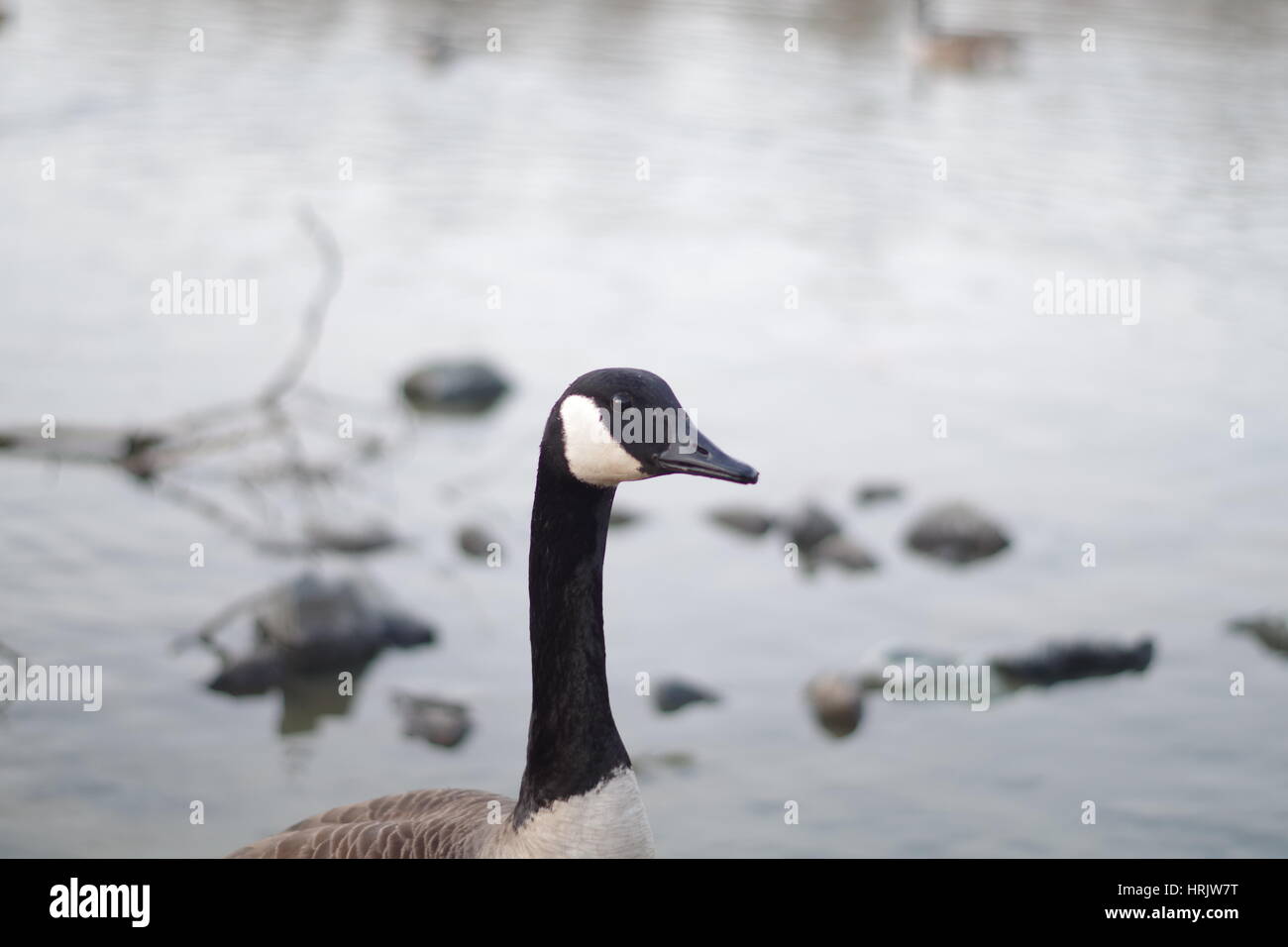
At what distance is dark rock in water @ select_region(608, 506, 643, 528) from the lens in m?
9.70

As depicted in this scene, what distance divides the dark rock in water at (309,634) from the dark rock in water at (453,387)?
3539 millimetres

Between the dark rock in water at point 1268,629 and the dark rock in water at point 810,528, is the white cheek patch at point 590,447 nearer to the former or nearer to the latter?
the dark rock in water at point 810,528

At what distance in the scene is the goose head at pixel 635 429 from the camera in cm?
421

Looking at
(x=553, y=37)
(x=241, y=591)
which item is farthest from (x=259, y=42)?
(x=241, y=591)

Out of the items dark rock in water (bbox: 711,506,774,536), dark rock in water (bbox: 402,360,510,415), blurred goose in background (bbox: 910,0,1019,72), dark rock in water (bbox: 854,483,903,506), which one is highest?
blurred goose in background (bbox: 910,0,1019,72)

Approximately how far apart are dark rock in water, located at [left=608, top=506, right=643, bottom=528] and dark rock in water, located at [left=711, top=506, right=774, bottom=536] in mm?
539

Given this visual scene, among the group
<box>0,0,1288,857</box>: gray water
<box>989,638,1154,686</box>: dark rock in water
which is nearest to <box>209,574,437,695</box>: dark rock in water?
<box>0,0,1288,857</box>: gray water

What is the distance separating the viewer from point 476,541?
9180 millimetres

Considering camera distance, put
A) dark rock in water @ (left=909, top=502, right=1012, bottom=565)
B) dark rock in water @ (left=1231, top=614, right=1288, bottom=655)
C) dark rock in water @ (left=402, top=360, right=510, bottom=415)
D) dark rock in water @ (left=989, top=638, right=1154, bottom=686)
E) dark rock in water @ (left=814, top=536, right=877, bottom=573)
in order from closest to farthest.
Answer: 1. dark rock in water @ (left=989, top=638, right=1154, bottom=686)
2. dark rock in water @ (left=1231, top=614, right=1288, bottom=655)
3. dark rock in water @ (left=814, top=536, right=877, bottom=573)
4. dark rock in water @ (left=909, top=502, right=1012, bottom=565)
5. dark rock in water @ (left=402, top=360, right=510, bottom=415)

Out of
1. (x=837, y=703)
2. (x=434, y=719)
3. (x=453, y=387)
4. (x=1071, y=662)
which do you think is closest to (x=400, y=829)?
(x=434, y=719)

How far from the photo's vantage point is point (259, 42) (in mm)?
23609

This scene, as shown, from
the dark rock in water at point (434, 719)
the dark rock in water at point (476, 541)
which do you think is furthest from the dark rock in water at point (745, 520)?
the dark rock in water at point (434, 719)

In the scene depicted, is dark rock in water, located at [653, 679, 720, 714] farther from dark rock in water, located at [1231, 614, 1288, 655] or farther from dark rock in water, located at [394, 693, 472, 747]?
dark rock in water, located at [1231, 614, 1288, 655]

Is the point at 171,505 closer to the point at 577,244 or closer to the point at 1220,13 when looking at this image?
the point at 577,244
